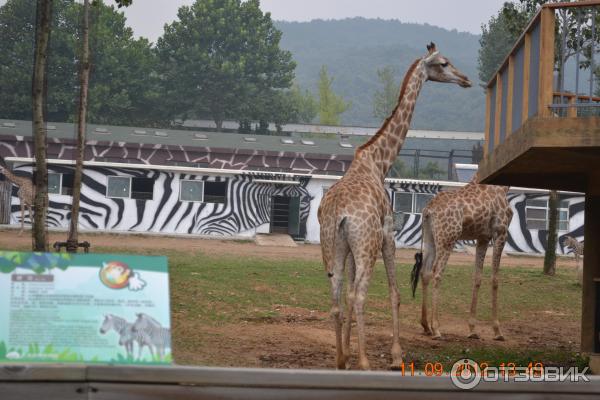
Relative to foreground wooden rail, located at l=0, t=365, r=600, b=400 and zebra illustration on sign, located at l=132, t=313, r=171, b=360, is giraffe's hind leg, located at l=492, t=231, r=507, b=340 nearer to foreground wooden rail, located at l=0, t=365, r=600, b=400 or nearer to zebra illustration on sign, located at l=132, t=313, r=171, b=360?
foreground wooden rail, located at l=0, t=365, r=600, b=400

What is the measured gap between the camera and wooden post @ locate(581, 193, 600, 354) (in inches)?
429

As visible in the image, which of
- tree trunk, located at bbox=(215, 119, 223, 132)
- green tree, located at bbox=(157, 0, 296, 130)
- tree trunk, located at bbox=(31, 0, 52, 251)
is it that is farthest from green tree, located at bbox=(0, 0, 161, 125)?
tree trunk, located at bbox=(31, 0, 52, 251)

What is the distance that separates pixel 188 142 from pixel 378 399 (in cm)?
4231

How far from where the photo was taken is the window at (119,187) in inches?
1425

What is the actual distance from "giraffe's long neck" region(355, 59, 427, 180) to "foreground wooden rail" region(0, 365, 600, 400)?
545 centimetres

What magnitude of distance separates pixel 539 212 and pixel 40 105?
87.4ft

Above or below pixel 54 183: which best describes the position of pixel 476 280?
below

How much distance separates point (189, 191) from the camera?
36625mm

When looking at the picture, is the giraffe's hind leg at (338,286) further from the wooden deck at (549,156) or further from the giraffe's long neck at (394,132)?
the wooden deck at (549,156)

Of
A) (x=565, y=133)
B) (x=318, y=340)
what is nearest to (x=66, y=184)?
(x=318, y=340)

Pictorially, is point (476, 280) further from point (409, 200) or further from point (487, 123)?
point (409, 200)

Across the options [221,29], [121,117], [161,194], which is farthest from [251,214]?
[221,29]

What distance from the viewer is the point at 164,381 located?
207 inches

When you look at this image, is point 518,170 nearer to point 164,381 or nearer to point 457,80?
point 457,80
